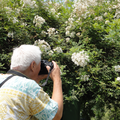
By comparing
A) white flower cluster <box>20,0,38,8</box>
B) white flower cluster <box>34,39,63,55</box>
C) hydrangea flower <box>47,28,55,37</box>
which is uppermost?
white flower cluster <box>20,0,38,8</box>

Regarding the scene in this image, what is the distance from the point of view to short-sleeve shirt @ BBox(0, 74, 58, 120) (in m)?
0.89

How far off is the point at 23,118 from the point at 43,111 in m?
0.14

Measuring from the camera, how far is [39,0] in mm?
3436

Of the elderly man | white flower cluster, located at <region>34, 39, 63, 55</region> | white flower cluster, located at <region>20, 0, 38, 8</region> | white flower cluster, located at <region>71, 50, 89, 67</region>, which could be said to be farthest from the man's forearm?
white flower cluster, located at <region>20, 0, 38, 8</region>

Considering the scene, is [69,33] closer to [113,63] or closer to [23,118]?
[113,63]

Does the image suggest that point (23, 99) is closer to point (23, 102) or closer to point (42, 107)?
point (23, 102)

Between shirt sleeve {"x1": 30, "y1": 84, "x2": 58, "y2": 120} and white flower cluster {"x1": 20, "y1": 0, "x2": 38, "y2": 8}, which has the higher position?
white flower cluster {"x1": 20, "y1": 0, "x2": 38, "y2": 8}

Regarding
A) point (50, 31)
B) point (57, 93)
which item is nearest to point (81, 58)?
point (50, 31)

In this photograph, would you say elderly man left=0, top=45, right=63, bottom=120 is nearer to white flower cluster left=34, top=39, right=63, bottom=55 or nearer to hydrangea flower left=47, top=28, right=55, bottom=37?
white flower cluster left=34, top=39, right=63, bottom=55

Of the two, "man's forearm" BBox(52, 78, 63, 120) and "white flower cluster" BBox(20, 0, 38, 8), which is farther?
"white flower cluster" BBox(20, 0, 38, 8)

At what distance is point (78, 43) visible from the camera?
10.5ft

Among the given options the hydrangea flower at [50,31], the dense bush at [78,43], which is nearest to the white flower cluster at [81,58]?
the dense bush at [78,43]

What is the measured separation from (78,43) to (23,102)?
2458 mm

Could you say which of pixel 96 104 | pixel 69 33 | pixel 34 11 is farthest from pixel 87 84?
pixel 34 11
